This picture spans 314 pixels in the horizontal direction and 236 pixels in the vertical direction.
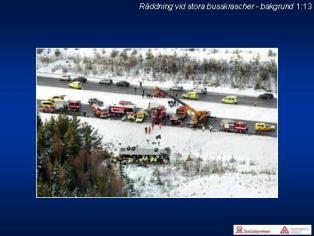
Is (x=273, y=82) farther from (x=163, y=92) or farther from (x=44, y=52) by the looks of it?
(x=44, y=52)

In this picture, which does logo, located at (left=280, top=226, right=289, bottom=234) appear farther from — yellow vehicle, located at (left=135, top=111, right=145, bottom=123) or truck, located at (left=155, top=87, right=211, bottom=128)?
yellow vehicle, located at (left=135, top=111, right=145, bottom=123)

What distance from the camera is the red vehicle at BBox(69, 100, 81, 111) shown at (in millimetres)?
19125

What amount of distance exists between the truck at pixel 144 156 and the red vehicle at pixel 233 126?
73.9 inches

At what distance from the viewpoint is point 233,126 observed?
753 inches

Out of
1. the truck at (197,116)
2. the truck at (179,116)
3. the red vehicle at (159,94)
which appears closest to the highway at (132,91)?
the red vehicle at (159,94)

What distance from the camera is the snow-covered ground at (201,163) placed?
17.3 meters

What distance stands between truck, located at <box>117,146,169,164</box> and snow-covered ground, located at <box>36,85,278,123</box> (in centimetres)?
159

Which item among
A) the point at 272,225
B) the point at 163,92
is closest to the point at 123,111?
the point at 163,92

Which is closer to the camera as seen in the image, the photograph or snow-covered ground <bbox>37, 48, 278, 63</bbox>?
the photograph

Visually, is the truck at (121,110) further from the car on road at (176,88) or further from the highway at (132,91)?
the car on road at (176,88)

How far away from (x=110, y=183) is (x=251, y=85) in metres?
5.46

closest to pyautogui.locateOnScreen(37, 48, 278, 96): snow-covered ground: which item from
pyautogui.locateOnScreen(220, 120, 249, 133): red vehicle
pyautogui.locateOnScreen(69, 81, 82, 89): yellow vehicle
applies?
pyautogui.locateOnScreen(69, 81, 82, 89): yellow vehicle

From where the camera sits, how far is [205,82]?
792 inches

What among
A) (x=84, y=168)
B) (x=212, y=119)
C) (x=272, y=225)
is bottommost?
(x=272, y=225)
